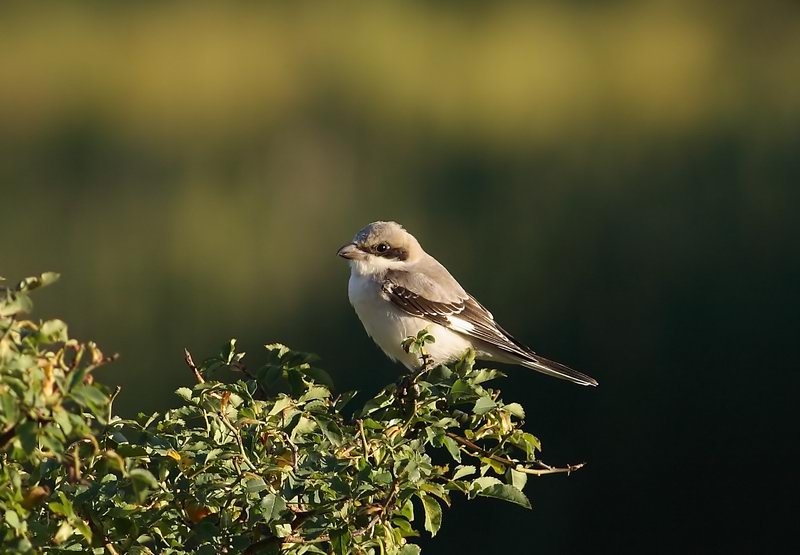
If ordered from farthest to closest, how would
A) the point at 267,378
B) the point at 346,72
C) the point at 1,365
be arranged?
the point at 346,72 → the point at 267,378 → the point at 1,365

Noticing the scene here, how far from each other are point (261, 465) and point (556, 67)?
9.41 metres

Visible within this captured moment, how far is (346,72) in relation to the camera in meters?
10.3

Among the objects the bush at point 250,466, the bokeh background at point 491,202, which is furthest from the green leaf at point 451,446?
the bokeh background at point 491,202

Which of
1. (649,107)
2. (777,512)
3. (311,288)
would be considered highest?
(649,107)

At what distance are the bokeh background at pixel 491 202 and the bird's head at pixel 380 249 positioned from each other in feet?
6.23

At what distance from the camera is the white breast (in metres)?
3.61

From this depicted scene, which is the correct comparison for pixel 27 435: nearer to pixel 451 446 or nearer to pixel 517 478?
pixel 451 446

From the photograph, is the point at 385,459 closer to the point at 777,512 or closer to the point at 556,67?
the point at 777,512

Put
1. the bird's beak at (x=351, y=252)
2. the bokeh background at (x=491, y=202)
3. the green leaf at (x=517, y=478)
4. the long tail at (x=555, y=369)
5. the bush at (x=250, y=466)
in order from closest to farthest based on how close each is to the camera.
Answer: the bush at (x=250, y=466)
the green leaf at (x=517, y=478)
the long tail at (x=555, y=369)
the bird's beak at (x=351, y=252)
the bokeh background at (x=491, y=202)

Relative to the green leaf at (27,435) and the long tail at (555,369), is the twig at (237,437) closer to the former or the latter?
the green leaf at (27,435)

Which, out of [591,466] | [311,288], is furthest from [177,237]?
[591,466]

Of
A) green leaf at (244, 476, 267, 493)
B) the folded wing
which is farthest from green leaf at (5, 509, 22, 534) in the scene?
the folded wing

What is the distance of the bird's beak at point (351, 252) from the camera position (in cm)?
Result: 374

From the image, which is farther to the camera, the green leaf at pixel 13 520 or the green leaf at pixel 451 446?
the green leaf at pixel 451 446
